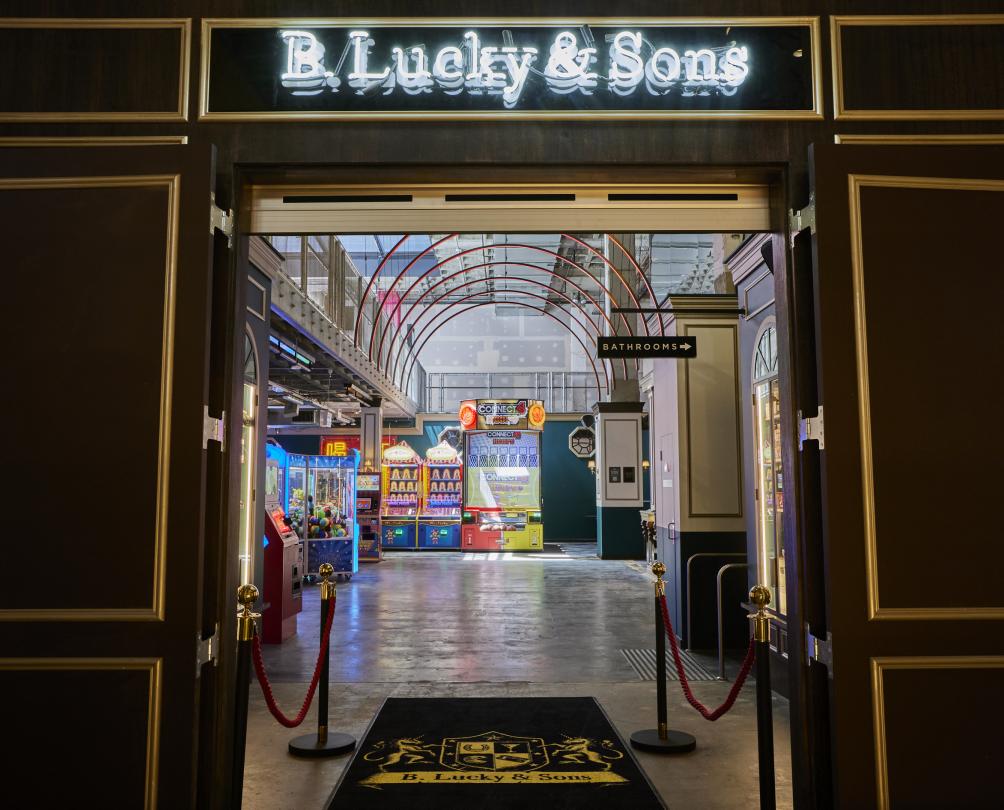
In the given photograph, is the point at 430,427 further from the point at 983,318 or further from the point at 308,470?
the point at 983,318

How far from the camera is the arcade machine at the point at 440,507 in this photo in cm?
1697

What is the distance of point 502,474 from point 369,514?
293cm

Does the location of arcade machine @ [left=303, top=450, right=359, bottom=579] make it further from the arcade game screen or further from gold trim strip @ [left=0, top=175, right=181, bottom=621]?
gold trim strip @ [left=0, top=175, right=181, bottom=621]

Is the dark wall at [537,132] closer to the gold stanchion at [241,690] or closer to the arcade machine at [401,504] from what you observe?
the gold stanchion at [241,690]

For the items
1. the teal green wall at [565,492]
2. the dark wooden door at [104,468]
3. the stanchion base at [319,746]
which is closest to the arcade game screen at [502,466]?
the teal green wall at [565,492]

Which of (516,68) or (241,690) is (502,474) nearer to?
(241,690)

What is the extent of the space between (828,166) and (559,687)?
4214 millimetres

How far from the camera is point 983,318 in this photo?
290 centimetres

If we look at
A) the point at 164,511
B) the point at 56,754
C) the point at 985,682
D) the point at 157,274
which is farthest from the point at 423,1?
the point at 985,682

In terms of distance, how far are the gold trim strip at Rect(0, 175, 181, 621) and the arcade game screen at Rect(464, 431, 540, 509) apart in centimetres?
1307

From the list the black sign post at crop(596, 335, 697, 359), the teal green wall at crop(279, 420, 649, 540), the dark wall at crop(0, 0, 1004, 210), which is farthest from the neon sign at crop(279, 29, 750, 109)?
the teal green wall at crop(279, 420, 649, 540)

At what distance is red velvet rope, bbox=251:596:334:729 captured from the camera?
359 cm

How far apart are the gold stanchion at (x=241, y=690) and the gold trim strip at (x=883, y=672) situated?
7.71ft

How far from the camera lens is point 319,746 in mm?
4277
